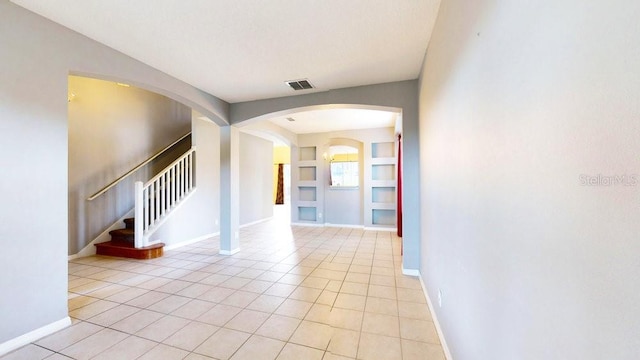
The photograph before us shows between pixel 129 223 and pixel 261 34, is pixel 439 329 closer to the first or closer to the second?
pixel 261 34

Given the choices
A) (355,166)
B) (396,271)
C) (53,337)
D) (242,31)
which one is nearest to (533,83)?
(242,31)

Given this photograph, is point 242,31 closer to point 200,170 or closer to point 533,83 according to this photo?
point 533,83

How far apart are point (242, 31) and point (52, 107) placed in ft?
5.86

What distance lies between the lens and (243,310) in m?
2.44

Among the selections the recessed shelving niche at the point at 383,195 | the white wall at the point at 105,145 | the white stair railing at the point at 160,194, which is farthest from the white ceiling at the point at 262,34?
the recessed shelving niche at the point at 383,195

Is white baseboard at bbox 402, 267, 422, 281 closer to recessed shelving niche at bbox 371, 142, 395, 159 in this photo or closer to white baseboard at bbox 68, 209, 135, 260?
recessed shelving niche at bbox 371, 142, 395, 159

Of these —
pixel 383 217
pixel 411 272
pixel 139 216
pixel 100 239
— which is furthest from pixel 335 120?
pixel 100 239

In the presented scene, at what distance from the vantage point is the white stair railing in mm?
4074

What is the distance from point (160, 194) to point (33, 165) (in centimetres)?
279

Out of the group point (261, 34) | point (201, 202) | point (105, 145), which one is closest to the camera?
point (261, 34)

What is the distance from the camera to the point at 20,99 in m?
1.92

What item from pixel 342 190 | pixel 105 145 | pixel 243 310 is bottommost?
pixel 243 310

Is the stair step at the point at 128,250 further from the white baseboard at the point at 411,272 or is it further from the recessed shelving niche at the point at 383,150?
the recessed shelving niche at the point at 383,150

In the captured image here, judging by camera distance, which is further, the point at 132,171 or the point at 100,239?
the point at 132,171
